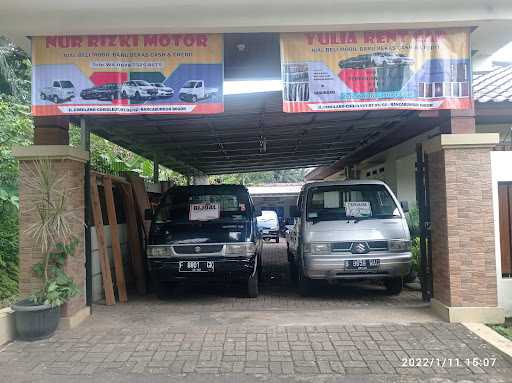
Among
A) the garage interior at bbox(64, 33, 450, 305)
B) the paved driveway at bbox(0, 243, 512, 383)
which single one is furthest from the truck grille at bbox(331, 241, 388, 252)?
the garage interior at bbox(64, 33, 450, 305)

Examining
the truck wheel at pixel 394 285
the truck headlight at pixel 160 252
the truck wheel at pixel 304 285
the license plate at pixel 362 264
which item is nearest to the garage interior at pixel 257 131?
the truck wheel at pixel 394 285

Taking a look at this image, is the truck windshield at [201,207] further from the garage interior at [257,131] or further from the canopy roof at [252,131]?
the canopy roof at [252,131]

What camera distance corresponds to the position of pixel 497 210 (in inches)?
257

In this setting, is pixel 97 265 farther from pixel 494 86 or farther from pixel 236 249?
pixel 494 86

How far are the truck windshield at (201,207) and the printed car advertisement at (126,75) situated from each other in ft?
8.12

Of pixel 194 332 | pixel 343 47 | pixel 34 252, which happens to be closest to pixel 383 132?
pixel 343 47

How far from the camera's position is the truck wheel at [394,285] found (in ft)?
26.3

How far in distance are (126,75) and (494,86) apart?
762 centimetres

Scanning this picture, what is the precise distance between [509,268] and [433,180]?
1.57 metres

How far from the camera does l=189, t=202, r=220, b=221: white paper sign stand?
8.20 m

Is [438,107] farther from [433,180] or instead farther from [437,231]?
[437,231]

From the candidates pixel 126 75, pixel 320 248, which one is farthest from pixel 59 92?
pixel 320 248
